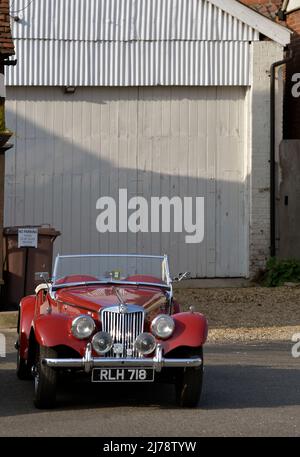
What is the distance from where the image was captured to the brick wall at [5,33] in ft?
52.7

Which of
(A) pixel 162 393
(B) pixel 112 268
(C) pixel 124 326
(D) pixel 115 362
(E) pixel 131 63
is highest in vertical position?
(E) pixel 131 63

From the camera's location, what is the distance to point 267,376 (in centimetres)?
1148

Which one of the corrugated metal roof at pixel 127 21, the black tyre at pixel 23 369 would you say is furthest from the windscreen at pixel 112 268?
the corrugated metal roof at pixel 127 21

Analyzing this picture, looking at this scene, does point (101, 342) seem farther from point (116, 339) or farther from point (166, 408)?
point (166, 408)

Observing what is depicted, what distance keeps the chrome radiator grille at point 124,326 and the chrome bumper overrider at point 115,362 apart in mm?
212

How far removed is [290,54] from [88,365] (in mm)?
14134

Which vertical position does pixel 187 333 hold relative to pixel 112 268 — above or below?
below

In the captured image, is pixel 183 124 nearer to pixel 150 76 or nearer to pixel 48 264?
pixel 150 76

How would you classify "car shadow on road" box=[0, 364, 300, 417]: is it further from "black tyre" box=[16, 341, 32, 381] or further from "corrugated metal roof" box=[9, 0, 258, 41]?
"corrugated metal roof" box=[9, 0, 258, 41]

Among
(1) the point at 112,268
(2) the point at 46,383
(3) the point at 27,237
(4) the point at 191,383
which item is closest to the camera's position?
(2) the point at 46,383

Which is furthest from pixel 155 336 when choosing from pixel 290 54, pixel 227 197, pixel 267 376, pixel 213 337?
pixel 290 54

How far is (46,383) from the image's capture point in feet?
30.1

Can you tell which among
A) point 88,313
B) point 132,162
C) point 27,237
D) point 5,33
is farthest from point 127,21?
point 88,313

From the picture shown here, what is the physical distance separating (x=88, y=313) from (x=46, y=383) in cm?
79
